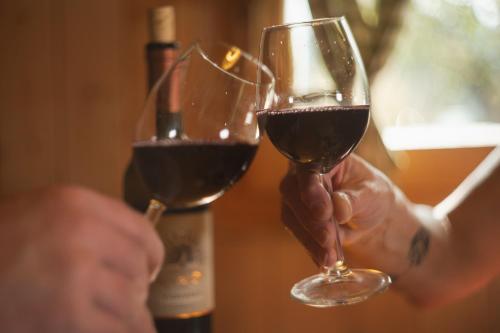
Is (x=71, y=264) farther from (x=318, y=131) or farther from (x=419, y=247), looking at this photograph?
(x=419, y=247)

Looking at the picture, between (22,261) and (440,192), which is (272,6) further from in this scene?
(22,261)

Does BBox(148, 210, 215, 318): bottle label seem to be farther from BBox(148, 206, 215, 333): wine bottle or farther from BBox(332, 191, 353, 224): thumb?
BBox(332, 191, 353, 224): thumb

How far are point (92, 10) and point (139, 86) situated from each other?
244mm

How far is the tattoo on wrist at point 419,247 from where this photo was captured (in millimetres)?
1198

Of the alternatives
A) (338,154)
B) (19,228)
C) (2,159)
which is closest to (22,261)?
(19,228)

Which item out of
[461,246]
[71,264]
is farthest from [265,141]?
[71,264]

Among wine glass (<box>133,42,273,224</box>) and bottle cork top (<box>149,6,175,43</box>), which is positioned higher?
bottle cork top (<box>149,6,175,43</box>)

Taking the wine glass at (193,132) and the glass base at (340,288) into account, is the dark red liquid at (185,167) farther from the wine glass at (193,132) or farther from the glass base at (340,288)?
the glass base at (340,288)

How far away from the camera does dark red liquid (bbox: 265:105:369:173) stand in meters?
0.80

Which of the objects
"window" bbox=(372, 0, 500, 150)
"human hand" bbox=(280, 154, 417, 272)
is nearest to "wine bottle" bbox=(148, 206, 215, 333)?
"human hand" bbox=(280, 154, 417, 272)

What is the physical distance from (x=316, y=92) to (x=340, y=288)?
238mm

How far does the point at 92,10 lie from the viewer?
195 cm

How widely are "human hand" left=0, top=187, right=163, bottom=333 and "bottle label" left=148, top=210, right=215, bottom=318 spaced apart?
0.54 meters

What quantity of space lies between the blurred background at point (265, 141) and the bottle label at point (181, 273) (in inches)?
32.2
